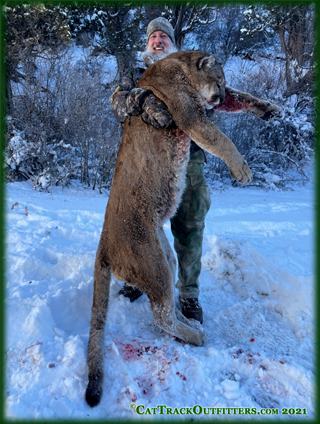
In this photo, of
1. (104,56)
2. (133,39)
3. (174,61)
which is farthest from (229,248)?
(104,56)

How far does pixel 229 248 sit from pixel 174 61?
2.40 m

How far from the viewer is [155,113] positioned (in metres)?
1.99

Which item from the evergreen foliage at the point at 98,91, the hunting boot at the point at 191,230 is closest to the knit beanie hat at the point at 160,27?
the hunting boot at the point at 191,230

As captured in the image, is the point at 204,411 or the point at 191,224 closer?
the point at 204,411

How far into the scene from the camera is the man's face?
8.86 feet

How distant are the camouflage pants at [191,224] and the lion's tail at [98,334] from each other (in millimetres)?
838

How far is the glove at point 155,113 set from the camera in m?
1.99

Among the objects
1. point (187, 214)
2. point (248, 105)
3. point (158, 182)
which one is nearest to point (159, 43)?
point (248, 105)

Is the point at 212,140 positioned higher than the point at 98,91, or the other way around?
the point at 98,91

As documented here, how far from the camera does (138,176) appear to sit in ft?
6.81

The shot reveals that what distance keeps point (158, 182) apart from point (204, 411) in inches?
60.1

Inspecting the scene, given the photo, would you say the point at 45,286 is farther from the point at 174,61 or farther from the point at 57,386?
the point at 174,61

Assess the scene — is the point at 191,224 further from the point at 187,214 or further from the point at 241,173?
the point at 241,173

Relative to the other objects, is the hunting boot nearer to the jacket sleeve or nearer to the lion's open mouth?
the lion's open mouth
